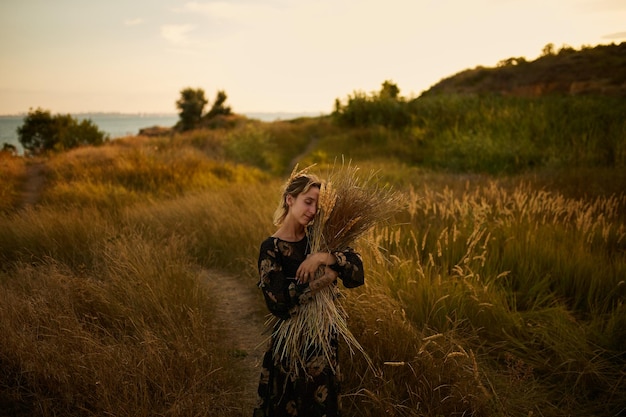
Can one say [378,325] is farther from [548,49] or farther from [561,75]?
[548,49]

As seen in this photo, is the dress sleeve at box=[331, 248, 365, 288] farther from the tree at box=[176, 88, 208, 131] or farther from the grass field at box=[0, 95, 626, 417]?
the tree at box=[176, 88, 208, 131]

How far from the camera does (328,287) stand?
200cm

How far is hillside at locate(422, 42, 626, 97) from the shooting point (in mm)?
18094

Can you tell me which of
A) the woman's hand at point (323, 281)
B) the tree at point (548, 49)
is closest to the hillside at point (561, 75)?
the tree at point (548, 49)

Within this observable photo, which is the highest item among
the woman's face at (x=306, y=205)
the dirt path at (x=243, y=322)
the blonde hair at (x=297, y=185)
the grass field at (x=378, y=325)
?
the blonde hair at (x=297, y=185)

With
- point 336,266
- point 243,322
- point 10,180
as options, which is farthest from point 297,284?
point 10,180

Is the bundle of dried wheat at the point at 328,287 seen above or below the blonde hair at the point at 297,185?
below

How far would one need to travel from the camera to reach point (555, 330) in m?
2.88

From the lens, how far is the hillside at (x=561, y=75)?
59.4 feet

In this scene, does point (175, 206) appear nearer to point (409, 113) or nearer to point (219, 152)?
point (219, 152)

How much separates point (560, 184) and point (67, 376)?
8.28m

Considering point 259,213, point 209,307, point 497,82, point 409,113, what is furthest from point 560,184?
point 497,82

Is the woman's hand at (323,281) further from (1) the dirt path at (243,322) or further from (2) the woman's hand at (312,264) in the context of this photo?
(1) the dirt path at (243,322)

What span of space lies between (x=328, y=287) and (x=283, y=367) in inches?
22.1
